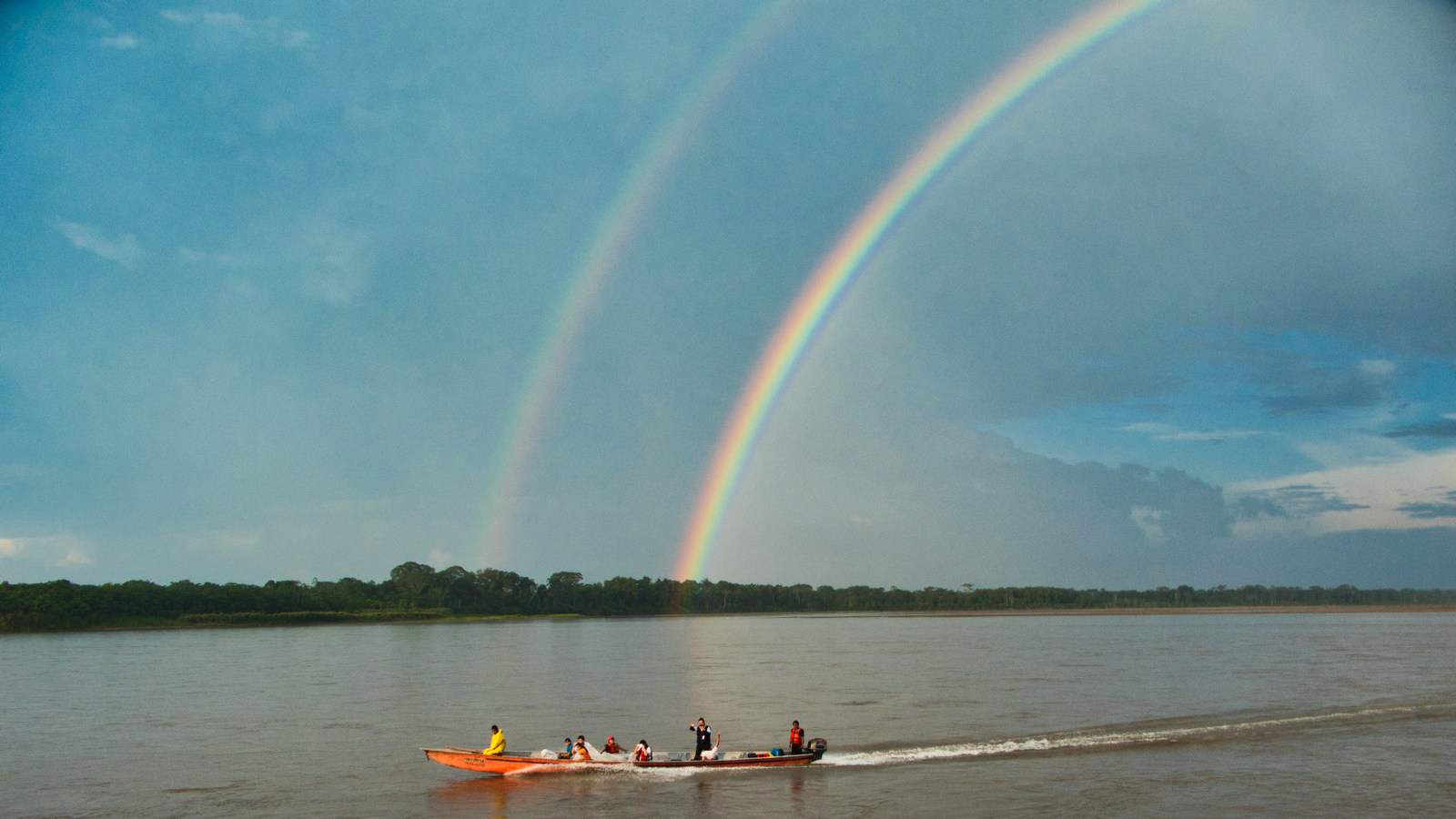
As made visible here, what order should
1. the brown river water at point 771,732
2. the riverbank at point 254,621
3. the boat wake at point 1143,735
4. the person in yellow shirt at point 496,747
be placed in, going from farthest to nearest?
the riverbank at point 254,621 → the boat wake at point 1143,735 → the person in yellow shirt at point 496,747 → the brown river water at point 771,732

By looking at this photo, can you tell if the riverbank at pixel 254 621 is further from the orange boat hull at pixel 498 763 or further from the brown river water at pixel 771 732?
the orange boat hull at pixel 498 763

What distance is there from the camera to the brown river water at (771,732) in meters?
30.4

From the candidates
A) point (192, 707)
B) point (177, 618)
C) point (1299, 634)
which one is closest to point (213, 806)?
point (192, 707)

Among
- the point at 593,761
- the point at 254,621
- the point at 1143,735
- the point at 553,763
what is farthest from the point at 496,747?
the point at 254,621

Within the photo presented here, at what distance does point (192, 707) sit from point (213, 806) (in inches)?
1125

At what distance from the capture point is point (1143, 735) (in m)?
40.8

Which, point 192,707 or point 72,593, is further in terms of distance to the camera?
point 72,593

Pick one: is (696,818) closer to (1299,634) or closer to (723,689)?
(723,689)

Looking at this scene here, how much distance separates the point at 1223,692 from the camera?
183 ft

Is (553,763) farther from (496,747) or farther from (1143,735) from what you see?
(1143,735)

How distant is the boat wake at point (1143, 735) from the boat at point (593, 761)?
4.60 feet

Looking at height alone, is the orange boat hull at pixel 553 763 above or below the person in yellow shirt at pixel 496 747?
below

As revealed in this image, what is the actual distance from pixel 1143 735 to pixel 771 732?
14.7 meters

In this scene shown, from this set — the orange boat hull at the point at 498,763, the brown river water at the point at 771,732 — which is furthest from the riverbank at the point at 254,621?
the orange boat hull at the point at 498,763
